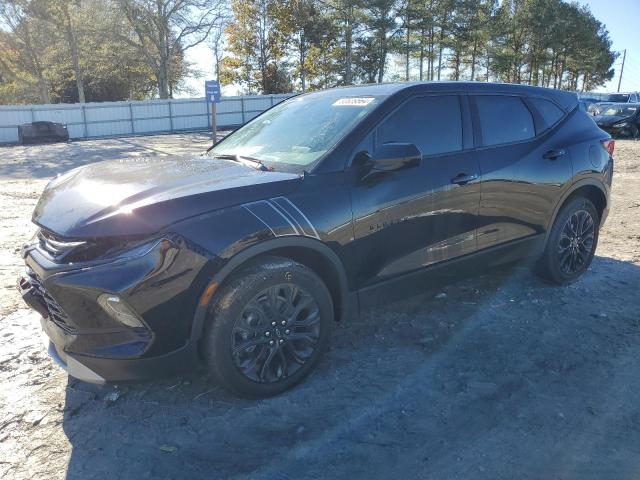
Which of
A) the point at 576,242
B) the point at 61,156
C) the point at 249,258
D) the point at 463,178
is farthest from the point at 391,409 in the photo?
the point at 61,156

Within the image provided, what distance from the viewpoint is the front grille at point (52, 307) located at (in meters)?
2.72

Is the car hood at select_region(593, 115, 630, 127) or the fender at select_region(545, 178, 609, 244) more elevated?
the car hood at select_region(593, 115, 630, 127)

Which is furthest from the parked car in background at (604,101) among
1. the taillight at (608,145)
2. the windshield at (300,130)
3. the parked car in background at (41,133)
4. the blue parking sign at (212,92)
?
the parked car in background at (41,133)

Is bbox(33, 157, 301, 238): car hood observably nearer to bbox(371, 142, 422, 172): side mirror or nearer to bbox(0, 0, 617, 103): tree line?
bbox(371, 142, 422, 172): side mirror

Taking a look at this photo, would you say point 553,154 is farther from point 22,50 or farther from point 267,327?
point 22,50

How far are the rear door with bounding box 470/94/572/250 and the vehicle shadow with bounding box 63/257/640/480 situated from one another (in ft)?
2.54

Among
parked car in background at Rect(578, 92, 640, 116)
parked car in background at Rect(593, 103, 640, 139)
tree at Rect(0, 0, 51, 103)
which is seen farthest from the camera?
tree at Rect(0, 0, 51, 103)

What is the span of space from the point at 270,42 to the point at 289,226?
43.1m

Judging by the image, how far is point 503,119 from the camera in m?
4.23

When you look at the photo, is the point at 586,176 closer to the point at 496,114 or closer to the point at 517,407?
the point at 496,114

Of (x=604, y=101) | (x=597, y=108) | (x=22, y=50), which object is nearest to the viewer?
(x=597, y=108)

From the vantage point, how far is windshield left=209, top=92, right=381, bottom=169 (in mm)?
3420

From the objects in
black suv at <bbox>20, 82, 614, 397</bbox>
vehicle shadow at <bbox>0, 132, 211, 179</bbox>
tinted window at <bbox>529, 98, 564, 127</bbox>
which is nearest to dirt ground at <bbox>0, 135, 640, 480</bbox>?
black suv at <bbox>20, 82, 614, 397</bbox>

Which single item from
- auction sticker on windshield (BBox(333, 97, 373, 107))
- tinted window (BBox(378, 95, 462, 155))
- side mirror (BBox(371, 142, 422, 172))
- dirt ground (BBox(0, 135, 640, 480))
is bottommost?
dirt ground (BBox(0, 135, 640, 480))
